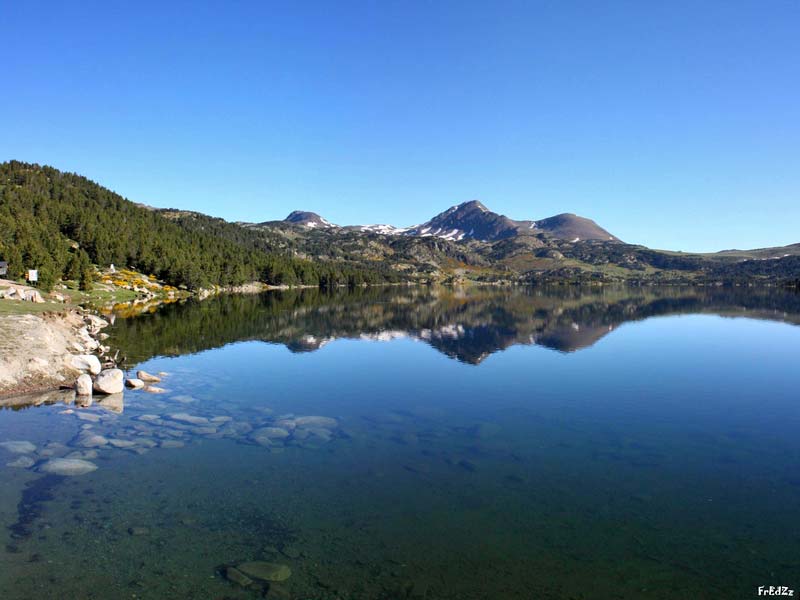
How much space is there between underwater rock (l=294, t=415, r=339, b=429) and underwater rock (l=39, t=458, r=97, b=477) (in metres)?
11.5

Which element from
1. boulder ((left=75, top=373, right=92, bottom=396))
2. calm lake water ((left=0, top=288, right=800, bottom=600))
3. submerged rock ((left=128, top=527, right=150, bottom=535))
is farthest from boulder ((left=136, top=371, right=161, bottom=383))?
submerged rock ((left=128, top=527, right=150, bottom=535))

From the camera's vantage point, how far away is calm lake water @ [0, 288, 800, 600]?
1502 centimetres

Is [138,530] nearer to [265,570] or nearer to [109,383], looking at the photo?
[265,570]

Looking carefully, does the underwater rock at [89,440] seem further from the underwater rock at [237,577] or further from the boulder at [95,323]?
the boulder at [95,323]

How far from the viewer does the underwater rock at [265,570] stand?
48.4 ft

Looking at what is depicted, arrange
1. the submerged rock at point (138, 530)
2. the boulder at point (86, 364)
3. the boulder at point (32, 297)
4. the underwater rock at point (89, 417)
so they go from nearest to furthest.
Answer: the submerged rock at point (138, 530), the underwater rock at point (89, 417), the boulder at point (86, 364), the boulder at point (32, 297)

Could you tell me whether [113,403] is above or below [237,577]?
above

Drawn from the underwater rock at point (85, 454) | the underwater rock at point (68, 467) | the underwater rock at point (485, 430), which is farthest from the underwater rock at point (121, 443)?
the underwater rock at point (485, 430)

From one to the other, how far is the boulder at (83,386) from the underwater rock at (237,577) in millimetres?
25726

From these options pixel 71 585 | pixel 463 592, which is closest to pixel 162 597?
pixel 71 585

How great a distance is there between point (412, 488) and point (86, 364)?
110 feet

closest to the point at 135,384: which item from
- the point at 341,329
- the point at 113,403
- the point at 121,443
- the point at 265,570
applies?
the point at 113,403

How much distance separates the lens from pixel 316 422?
103ft

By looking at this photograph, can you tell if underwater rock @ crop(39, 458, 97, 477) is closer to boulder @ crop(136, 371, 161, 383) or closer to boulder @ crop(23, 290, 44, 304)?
boulder @ crop(136, 371, 161, 383)
